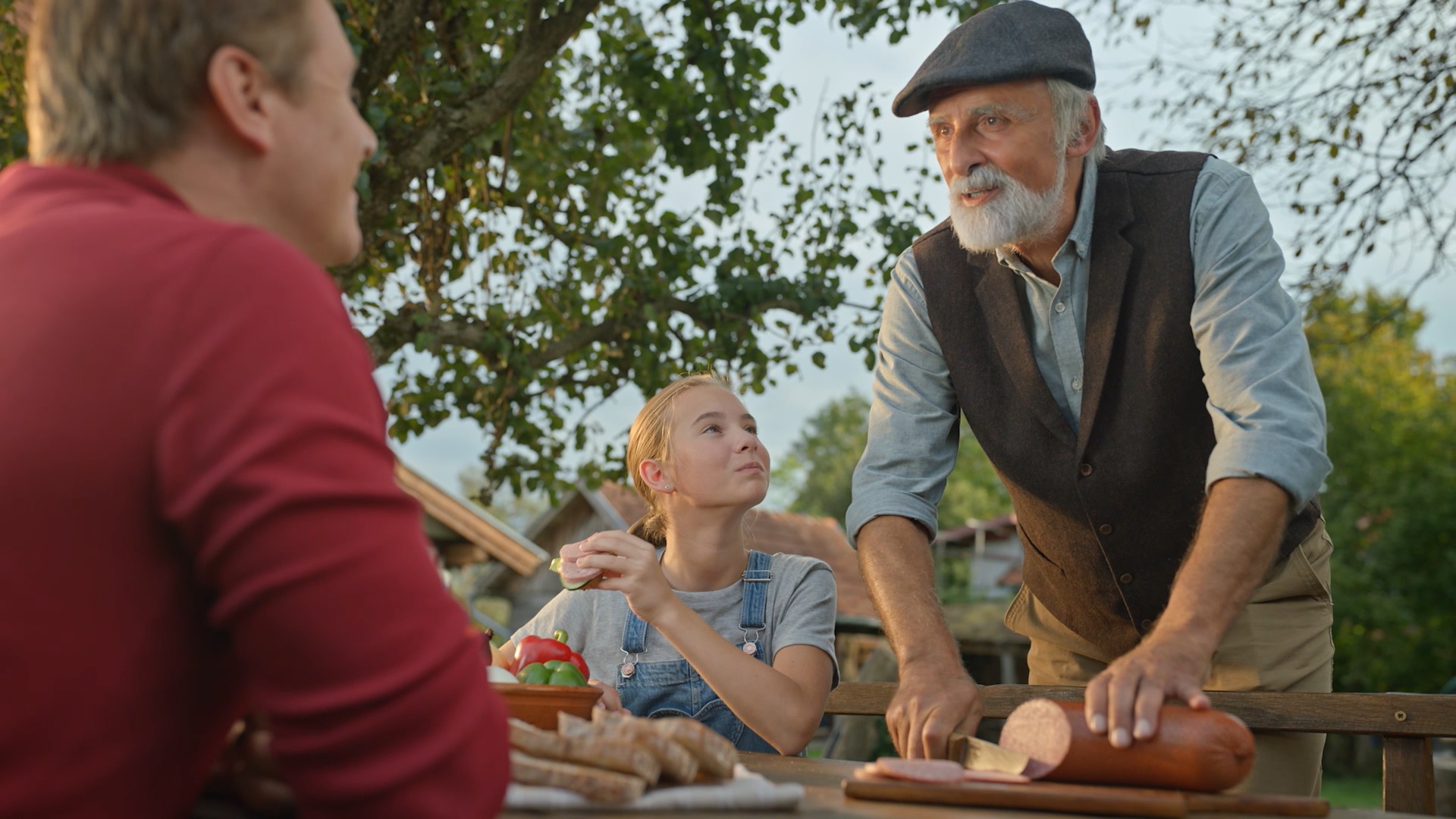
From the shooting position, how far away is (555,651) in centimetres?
227

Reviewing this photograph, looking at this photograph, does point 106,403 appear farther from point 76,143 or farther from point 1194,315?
point 1194,315

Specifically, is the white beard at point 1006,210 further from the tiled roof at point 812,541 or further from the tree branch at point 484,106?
the tiled roof at point 812,541

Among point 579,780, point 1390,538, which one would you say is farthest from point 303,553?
point 1390,538

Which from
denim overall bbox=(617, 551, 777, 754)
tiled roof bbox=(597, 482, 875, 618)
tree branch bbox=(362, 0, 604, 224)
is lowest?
tiled roof bbox=(597, 482, 875, 618)

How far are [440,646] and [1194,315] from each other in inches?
85.0

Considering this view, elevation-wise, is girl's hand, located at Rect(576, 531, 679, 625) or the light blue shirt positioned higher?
the light blue shirt

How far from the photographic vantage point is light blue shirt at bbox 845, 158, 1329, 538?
7.70 ft

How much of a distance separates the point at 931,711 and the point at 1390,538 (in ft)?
87.6

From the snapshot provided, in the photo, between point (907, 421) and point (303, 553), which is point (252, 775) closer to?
point (303, 553)

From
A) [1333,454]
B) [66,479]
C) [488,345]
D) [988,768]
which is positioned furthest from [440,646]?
[1333,454]

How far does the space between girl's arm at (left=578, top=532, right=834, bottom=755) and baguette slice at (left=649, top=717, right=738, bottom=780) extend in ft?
3.36

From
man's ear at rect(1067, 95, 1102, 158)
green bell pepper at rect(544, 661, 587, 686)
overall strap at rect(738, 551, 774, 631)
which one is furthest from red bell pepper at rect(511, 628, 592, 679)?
man's ear at rect(1067, 95, 1102, 158)

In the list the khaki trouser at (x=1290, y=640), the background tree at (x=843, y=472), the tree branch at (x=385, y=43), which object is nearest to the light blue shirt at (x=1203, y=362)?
the khaki trouser at (x=1290, y=640)

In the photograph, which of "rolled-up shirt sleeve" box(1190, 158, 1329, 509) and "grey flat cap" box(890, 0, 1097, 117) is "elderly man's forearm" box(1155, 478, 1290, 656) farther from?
"grey flat cap" box(890, 0, 1097, 117)
